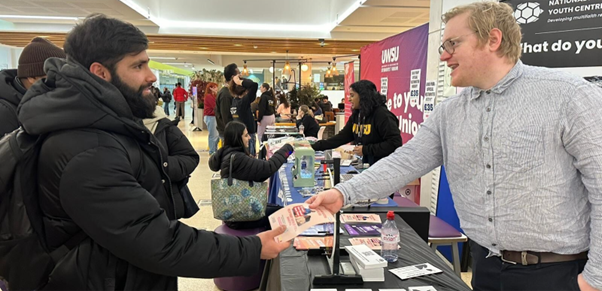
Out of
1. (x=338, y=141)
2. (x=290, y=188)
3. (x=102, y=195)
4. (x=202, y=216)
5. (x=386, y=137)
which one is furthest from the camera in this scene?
(x=202, y=216)

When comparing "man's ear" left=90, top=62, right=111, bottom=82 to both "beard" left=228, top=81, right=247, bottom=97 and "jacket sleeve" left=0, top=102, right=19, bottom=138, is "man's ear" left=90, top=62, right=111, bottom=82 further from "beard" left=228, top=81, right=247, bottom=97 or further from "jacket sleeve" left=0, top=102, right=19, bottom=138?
"beard" left=228, top=81, right=247, bottom=97


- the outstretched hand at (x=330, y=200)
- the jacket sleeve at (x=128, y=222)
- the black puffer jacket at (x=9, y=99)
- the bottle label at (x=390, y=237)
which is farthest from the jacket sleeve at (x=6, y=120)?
the bottle label at (x=390, y=237)

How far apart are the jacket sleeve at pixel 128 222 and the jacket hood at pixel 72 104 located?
0.08m

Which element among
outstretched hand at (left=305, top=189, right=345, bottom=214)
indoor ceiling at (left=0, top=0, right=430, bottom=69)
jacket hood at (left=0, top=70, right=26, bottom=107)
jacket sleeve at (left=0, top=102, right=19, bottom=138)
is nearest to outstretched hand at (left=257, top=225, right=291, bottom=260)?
outstretched hand at (left=305, top=189, right=345, bottom=214)

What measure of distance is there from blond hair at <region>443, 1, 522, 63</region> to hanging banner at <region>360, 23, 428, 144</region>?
327 cm

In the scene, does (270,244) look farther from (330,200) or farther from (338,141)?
(338,141)

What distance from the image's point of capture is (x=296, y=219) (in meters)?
1.32

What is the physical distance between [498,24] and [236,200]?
80.1 inches

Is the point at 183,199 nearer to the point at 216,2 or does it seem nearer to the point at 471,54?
the point at 471,54

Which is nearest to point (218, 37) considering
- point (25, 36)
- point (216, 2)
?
point (216, 2)

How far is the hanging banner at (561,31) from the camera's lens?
2.09 meters

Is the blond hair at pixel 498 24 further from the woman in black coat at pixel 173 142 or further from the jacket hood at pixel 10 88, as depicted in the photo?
the jacket hood at pixel 10 88

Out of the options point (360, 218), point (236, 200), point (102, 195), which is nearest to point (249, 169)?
point (236, 200)

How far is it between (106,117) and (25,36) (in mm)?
12060
